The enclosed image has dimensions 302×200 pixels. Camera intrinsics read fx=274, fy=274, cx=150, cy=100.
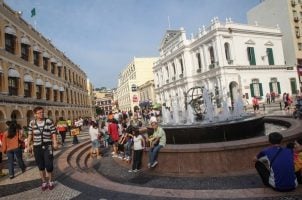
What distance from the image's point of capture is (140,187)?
19.2ft

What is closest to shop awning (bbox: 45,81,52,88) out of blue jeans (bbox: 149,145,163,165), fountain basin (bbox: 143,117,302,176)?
blue jeans (bbox: 149,145,163,165)

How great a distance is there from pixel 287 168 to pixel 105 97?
461 feet

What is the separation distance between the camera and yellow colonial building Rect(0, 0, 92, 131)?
19.6 m

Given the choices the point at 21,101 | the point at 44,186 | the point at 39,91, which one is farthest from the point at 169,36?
the point at 44,186

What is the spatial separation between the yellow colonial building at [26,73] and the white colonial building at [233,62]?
15.1 meters

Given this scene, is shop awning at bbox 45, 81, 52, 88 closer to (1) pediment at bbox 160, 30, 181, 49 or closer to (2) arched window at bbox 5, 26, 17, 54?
(2) arched window at bbox 5, 26, 17, 54

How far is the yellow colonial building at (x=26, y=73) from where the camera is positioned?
1964 centimetres

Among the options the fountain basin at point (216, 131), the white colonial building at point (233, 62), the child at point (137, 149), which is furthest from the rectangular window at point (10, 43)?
the white colonial building at point (233, 62)

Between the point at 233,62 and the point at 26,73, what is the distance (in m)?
24.3

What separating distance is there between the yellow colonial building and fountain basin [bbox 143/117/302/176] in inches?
604

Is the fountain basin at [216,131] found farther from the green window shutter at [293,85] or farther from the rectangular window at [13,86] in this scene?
the green window shutter at [293,85]

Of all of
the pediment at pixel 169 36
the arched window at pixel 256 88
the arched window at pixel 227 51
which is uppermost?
the pediment at pixel 169 36

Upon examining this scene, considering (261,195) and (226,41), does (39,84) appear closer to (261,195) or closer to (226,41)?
(226,41)

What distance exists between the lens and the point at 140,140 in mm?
8352
